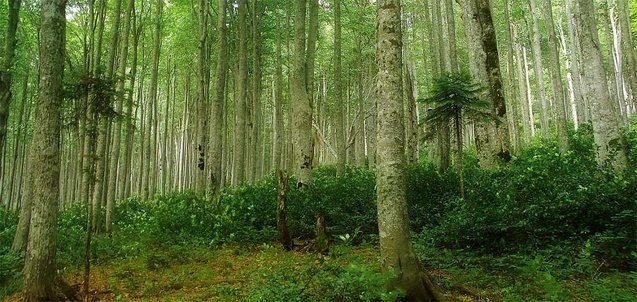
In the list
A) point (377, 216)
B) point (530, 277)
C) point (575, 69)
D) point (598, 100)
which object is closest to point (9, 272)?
point (377, 216)

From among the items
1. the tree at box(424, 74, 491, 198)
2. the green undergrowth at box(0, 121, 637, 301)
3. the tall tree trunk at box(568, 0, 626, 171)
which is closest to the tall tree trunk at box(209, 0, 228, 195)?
the green undergrowth at box(0, 121, 637, 301)

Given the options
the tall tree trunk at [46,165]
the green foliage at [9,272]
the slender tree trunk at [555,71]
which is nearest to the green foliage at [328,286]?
the tall tree trunk at [46,165]

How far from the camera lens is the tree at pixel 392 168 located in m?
5.32

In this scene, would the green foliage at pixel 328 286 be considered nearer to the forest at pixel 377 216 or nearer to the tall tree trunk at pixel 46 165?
the forest at pixel 377 216

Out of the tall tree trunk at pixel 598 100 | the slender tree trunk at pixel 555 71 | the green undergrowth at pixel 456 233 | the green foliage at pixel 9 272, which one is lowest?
the green foliage at pixel 9 272

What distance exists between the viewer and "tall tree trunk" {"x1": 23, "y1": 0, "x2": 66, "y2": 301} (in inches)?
258

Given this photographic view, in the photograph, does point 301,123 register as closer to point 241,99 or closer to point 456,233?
point 241,99

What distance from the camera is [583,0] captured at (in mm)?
8719

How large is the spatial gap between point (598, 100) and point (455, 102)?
2.73 meters

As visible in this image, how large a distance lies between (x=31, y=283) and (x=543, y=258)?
7607 mm

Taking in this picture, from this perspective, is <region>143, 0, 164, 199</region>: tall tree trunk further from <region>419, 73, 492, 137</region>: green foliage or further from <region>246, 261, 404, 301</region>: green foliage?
<region>246, 261, 404, 301</region>: green foliage

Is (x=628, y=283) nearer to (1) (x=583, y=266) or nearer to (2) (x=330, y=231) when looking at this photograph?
Answer: (1) (x=583, y=266)

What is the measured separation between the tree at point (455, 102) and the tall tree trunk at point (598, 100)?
199 cm

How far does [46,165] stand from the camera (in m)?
6.75
